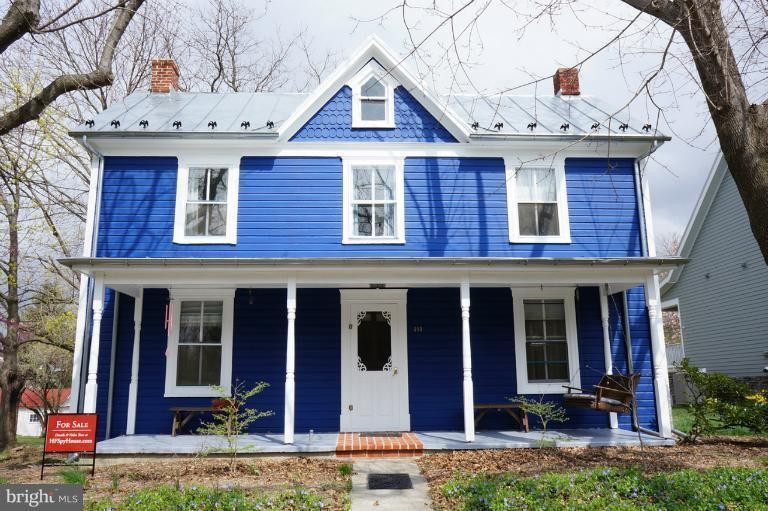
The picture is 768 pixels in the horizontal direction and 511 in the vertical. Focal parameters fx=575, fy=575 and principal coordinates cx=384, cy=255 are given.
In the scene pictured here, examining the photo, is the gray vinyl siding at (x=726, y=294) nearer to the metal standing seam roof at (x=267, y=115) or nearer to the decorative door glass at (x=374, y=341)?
the metal standing seam roof at (x=267, y=115)

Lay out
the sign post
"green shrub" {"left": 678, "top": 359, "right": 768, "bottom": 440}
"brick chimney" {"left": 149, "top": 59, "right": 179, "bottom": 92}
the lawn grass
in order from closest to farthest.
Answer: the sign post
"green shrub" {"left": 678, "top": 359, "right": 768, "bottom": 440}
the lawn grass
"brick chimney" {"left": 149, "top": 59, "right": 179, "bottom": 92}

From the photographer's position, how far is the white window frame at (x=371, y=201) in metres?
11.0

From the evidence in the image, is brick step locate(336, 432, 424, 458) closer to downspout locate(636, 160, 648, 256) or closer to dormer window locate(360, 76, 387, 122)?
downspout locate(636, 160, 648, 256)

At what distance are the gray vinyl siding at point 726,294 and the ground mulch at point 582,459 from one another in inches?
283

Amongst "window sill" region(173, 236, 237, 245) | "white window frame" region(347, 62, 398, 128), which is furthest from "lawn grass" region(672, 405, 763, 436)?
"window sill" region(173, 236, 237, 245)

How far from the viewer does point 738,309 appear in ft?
53.0

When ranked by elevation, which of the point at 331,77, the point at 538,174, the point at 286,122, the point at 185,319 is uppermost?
the point at 331,77

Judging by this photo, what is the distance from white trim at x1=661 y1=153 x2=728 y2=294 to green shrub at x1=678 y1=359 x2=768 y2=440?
830 centimetres

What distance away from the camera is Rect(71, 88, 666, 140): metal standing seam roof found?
11273mm

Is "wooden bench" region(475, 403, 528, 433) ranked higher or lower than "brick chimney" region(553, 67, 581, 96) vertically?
lower

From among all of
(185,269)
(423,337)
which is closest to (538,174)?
(423,337)

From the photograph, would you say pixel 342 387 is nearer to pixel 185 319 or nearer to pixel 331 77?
pixel 185 319

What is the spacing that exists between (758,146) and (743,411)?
19.8 ft

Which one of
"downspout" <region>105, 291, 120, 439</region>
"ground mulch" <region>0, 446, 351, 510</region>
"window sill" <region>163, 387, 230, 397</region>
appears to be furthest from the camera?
"window sill" <region>163, 387, 230, 397</region>
